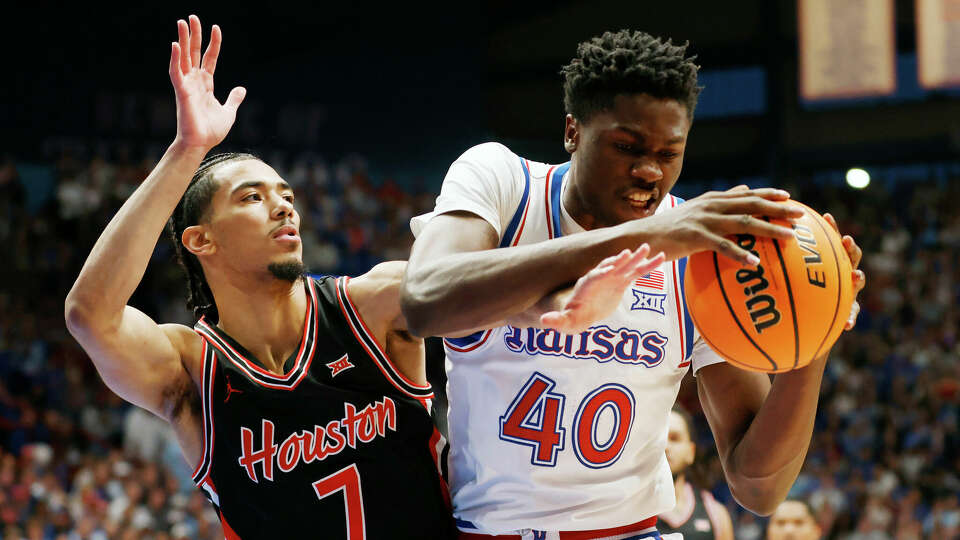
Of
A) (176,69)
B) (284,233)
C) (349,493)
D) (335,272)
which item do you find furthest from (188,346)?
(335,272)

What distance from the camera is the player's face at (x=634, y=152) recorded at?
2.32 metres

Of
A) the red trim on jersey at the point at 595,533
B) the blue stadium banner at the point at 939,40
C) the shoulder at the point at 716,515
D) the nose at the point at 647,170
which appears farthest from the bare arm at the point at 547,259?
the blue stadium banner at the point at 939,40

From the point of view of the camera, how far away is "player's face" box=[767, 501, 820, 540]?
511 centimetres

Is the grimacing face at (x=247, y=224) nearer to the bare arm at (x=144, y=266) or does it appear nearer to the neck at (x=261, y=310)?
the neck at (x=261, y=310)

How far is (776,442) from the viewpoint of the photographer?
8.30ft

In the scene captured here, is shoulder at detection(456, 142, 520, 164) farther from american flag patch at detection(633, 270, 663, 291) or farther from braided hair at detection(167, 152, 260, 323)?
braided hair at detection(167, 152, 260, 323)

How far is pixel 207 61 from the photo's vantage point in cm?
329

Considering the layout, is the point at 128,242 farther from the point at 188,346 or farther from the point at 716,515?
the point at 716,515

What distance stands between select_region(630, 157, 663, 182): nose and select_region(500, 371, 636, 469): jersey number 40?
0.55m

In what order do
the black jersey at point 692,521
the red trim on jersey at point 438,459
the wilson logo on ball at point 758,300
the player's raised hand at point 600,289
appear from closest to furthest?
the player's raised hand at point 600,289
the wilson logo on ball at point 758,300
the red trim on jersey at point 438,459
the black jersey at point 692,521

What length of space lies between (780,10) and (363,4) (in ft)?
19.4

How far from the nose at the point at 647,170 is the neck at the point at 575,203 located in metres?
0.24

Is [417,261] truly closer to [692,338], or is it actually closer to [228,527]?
[692,338]

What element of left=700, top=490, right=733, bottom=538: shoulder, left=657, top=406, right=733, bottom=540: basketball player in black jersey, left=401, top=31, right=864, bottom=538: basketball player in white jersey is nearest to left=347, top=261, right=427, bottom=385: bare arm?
left=401, top=31, right=864, bottom=538: basketball player in white jersey
